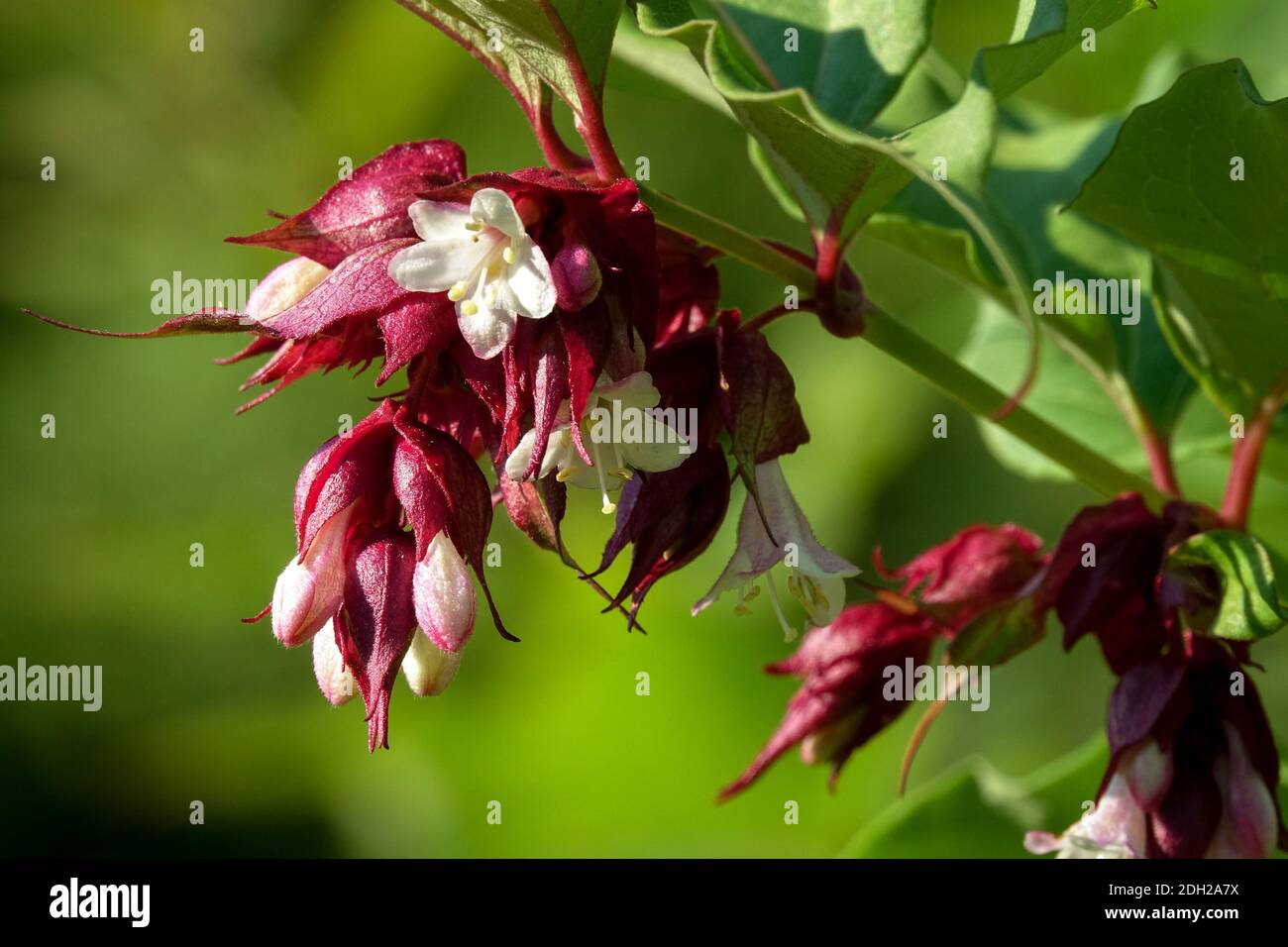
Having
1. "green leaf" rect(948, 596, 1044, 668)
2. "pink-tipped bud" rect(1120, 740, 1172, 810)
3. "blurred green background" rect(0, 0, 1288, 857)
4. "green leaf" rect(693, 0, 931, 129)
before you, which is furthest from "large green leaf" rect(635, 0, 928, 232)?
"blurred green background" rect(0, 0, 1288, 857)

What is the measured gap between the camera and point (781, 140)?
101 centimetres

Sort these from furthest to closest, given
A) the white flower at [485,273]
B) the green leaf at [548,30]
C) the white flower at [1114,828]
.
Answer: the white flower at [1114,828] < the green leaf at [548,30] < the white flower at [485,273]

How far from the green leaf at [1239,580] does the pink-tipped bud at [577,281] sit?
0.54 meters

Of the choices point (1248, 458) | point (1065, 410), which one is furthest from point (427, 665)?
point (1065, 410)

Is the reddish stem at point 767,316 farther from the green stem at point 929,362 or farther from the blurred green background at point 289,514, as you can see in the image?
the blurred green background at point 289,514

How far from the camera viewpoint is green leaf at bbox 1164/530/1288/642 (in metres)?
1.04

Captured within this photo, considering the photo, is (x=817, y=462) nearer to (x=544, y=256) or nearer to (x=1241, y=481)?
(x=1241, y=481)

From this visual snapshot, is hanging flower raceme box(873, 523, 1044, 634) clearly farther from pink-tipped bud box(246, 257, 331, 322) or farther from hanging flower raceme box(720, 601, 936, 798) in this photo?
pink-tipped bud box(246, 257, 331, 322)

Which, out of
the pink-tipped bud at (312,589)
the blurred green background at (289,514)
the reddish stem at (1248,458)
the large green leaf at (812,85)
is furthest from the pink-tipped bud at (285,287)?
the blurred green background at (289,514)

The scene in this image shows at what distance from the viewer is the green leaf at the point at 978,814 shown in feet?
5.59

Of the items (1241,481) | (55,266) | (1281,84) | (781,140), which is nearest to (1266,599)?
(1241,481)

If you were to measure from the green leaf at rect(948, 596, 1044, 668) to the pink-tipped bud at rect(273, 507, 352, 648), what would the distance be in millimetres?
524

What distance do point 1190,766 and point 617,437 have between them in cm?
57
